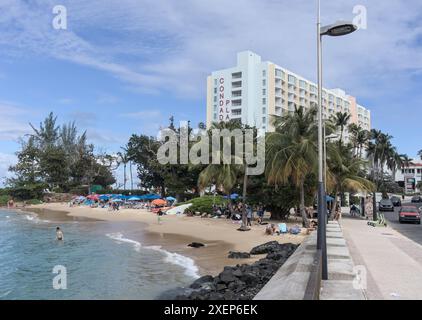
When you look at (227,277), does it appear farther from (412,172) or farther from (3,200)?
(412,172)

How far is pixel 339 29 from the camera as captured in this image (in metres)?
11.5

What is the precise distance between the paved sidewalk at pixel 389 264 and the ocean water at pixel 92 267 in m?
7.13

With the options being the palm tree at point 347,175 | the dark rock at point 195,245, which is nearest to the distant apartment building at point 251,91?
the palm tree at point 347,175

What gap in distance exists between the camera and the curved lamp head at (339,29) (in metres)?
11.3

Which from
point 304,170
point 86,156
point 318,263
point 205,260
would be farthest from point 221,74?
point 318,263

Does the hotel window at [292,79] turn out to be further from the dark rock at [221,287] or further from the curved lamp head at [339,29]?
the curved lamp head at [339,29]

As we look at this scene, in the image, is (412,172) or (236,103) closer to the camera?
(236,103)

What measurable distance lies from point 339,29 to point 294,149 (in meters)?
18.9

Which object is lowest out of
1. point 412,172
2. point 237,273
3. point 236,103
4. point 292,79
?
point 237,273

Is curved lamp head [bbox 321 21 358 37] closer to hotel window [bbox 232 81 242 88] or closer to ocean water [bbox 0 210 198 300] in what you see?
ocean water [bbox 0 210 198 300]

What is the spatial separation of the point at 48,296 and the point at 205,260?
8.13 meters

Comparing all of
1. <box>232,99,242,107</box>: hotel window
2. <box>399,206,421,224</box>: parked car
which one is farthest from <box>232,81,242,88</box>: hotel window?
<box>399,206,421,224</box>: parked car

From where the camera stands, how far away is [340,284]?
35.7ft

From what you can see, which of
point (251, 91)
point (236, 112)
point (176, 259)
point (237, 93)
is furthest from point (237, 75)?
point (176, 259)
